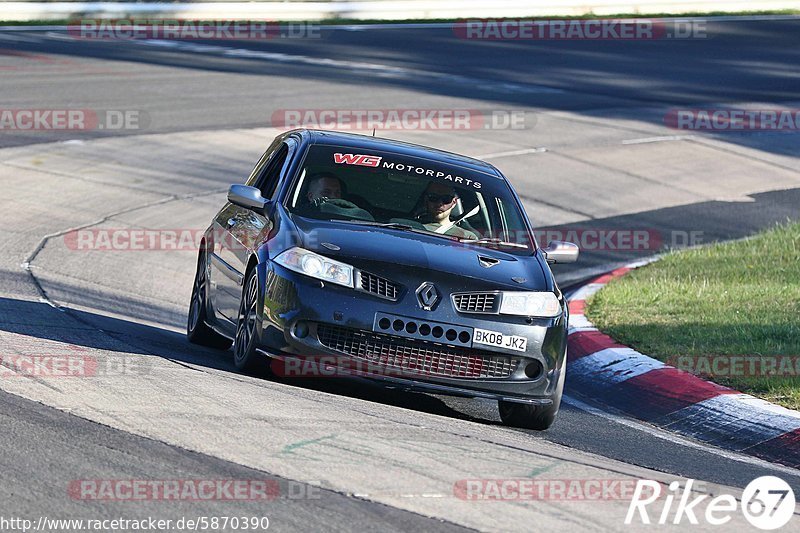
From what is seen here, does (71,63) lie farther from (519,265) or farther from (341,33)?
(519,265)

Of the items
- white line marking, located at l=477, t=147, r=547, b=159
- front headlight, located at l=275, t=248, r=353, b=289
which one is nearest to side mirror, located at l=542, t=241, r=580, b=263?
front headlight, located at l=275, t=248, r=353, b=289

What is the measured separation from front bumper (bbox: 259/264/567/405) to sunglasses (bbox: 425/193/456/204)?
1.30 meters

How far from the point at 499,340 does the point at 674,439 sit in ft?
4.28

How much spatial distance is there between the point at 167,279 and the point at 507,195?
4582 millimetres

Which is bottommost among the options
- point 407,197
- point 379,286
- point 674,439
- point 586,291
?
point 586,291

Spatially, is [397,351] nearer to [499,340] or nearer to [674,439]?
[499,340]

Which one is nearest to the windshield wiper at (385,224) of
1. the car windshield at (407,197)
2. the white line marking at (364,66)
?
the car windshield at (407,197)

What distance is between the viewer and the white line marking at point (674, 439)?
757 centimetres

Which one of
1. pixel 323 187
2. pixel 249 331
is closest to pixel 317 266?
pixel 249 331

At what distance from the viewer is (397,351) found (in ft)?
24.9

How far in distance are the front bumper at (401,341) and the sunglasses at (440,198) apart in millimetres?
1303

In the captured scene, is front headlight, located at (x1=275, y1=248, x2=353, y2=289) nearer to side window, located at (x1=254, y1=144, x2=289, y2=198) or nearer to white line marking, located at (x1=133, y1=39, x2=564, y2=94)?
side window, located at (x1=254, y1=144, x2=289, y2=198)

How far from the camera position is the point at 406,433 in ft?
22.4

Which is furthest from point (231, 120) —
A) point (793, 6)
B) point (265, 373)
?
point (793, 6)
